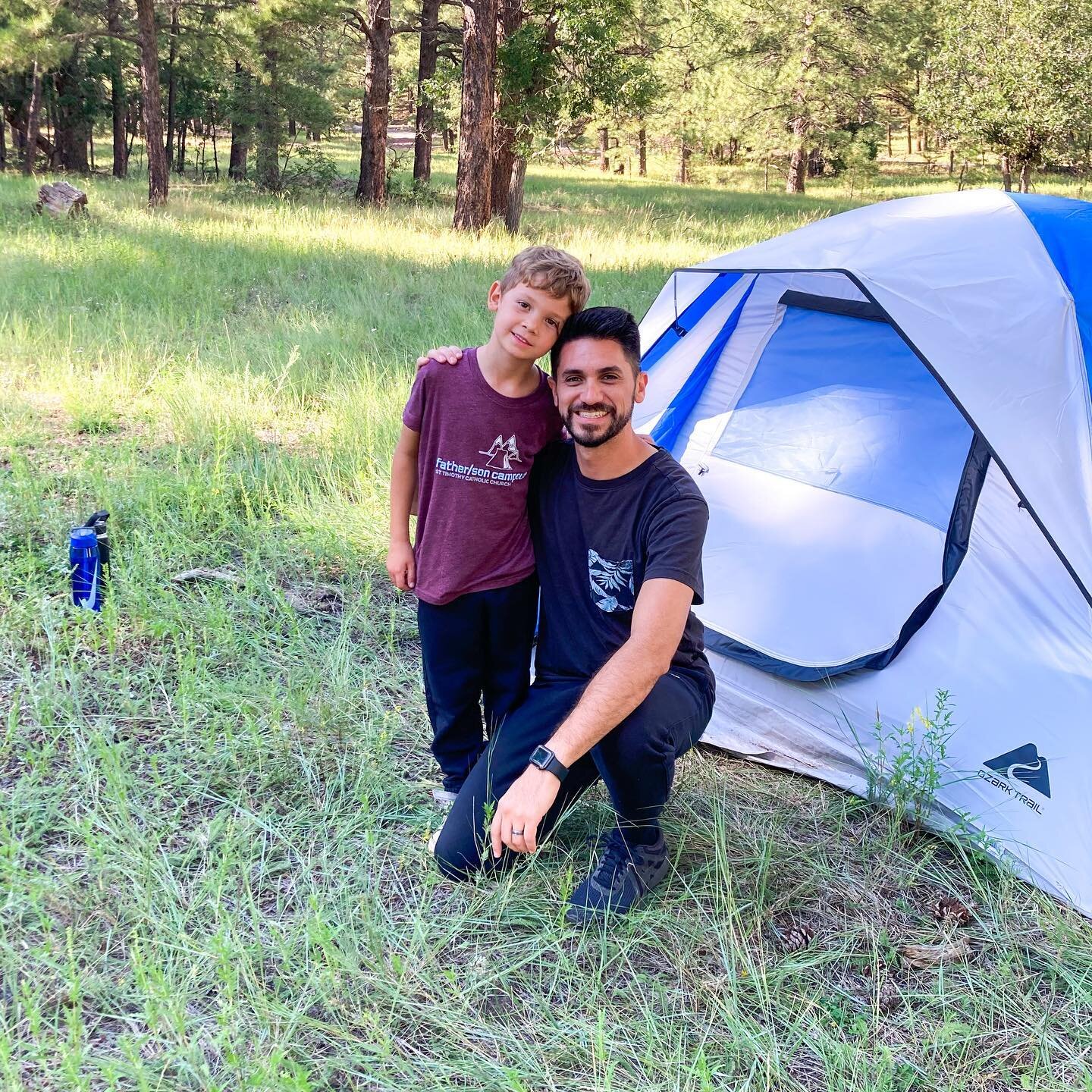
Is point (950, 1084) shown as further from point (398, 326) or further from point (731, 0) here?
point (731, 0)

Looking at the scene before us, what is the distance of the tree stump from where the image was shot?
10.5 meters

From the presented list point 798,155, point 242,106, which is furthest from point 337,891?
point 798,155

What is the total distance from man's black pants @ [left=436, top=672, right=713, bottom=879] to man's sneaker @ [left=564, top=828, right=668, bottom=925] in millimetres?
36

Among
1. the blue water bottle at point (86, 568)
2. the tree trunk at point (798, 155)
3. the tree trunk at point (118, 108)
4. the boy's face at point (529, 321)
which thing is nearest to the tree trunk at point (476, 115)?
the blue water bottle at point (86, 568)

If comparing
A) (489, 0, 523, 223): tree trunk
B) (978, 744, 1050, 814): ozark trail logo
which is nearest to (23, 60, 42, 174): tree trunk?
(489, 0, 523, 223): tree trunk

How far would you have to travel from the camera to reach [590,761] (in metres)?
2.33

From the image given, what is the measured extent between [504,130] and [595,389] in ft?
32.0

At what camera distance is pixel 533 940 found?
2115mm

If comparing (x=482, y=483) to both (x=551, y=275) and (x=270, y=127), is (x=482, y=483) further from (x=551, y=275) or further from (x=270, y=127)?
(x=270, y=127)

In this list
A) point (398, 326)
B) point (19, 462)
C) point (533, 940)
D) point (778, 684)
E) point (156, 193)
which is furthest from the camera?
point (156, 193)

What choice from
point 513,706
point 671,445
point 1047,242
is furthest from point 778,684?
point 1047,242

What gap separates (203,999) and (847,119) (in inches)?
1014

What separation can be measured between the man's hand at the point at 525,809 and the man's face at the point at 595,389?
76cm

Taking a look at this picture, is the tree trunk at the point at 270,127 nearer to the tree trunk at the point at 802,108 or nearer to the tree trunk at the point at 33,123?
the tree trunk at the point at 33,123
